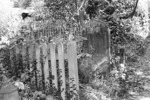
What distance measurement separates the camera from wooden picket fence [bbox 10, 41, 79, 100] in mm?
2418

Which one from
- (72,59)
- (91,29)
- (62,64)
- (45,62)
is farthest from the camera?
(91,29)

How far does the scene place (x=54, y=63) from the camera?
260cm

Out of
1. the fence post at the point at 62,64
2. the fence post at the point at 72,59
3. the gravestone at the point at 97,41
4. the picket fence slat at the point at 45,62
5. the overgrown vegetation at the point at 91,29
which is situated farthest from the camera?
the gravestone at the point at 97,41

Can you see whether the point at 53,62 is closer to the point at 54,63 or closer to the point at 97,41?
the point at 54,63

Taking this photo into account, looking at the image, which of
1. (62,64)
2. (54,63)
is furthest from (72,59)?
(54,63)

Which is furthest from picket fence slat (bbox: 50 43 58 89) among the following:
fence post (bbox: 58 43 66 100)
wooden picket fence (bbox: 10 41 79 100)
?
fence post (bbox: 58 43 66 100)

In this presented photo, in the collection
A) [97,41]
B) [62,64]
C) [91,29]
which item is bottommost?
[62,64]

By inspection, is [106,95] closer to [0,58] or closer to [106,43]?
[106,43]

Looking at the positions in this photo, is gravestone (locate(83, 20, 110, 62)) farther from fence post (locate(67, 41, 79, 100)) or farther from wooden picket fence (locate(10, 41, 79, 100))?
fence post (locate(67, 41, 79, 100))

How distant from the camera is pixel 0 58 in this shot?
3.26m

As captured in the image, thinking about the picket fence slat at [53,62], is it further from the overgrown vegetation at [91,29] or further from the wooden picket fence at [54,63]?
the overgrown vegetation at [91,29]

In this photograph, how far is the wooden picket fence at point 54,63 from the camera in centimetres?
242

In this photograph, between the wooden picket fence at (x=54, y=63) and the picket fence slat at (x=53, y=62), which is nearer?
the wooden picket fence at (x=54, y=63)

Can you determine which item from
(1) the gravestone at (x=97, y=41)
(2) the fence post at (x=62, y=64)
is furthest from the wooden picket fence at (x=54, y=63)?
(1) the gravestone at (x=97, y=41)
